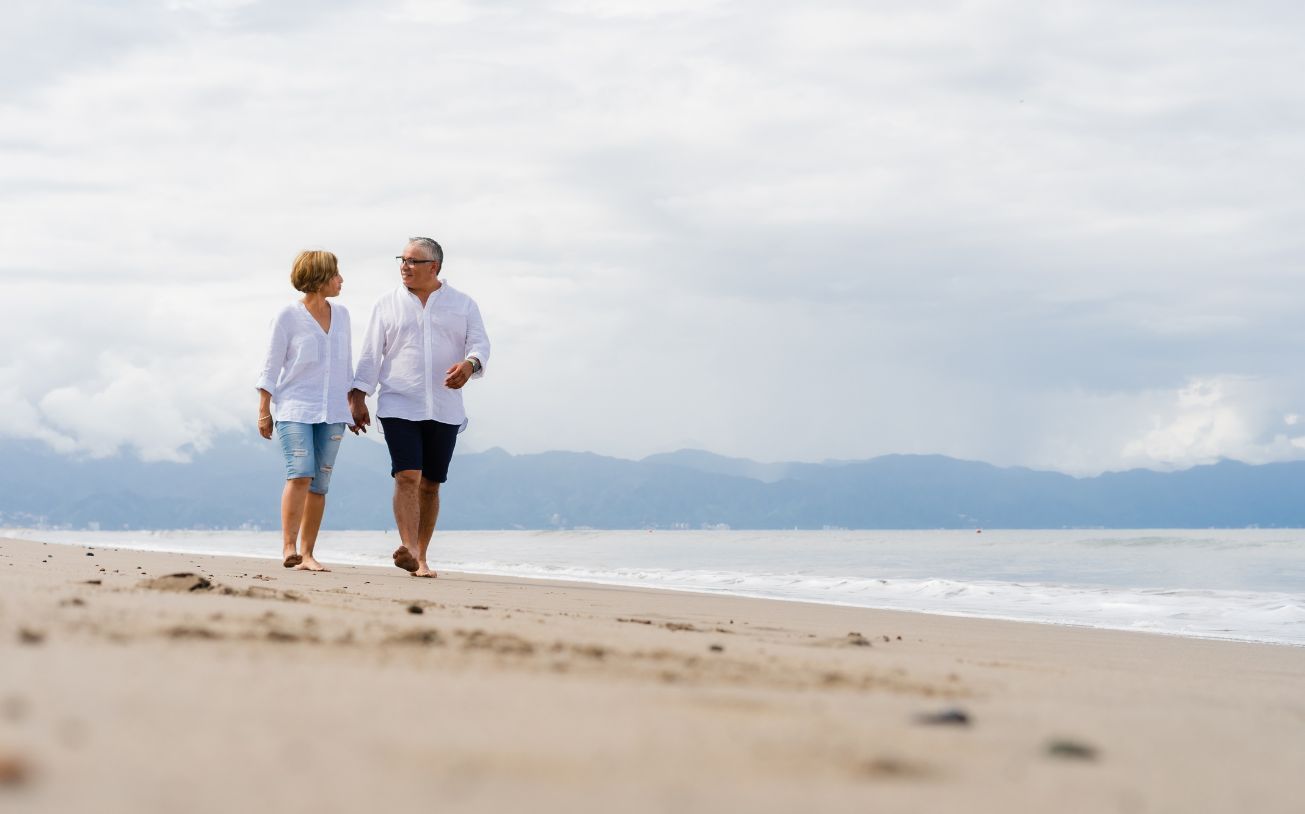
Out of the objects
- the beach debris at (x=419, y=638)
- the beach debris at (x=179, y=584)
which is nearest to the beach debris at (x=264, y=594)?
the beach debris at (x=179, y=584)

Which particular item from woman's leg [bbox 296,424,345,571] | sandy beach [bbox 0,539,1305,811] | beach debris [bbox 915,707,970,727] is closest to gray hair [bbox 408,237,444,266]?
woman's leg [bbox 296,424,345,571]

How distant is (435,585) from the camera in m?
6.55

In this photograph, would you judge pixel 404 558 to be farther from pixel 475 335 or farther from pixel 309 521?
pixel 475 335

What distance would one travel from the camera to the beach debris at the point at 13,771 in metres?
1.36

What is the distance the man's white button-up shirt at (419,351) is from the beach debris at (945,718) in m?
5.43

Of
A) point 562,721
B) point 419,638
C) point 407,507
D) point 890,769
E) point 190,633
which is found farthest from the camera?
point 407,507

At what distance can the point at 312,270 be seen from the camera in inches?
296

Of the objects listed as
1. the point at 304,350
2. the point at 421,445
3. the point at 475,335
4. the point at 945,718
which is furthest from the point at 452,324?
the point at 945,718

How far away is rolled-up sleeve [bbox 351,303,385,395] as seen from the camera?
7.54 metres

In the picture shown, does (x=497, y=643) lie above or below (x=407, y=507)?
below

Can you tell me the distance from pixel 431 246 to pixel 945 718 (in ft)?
19.0

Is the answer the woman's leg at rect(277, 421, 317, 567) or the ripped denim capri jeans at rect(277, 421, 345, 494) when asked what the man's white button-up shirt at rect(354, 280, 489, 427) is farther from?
the woman's leg at rect(277, 421, 317, 567)

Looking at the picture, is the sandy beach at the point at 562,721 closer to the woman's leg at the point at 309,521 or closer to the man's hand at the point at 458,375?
the man's hand at the point at 458,375

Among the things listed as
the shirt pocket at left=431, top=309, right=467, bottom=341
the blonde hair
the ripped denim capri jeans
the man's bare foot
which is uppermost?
the blonde hair
